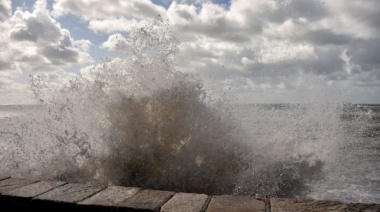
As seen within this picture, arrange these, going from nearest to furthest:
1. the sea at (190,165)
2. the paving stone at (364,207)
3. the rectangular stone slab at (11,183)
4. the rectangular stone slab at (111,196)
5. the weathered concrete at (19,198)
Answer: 1. the paving stone at (364,207)
2. the rectangular stone slab at (111,196)
3. the weathered concrete at (19,198)
4. the rectangular stone slab at (11,183)
5. the sea at (190,165)

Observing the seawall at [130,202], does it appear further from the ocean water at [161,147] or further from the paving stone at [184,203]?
the ocean water at [161,147]

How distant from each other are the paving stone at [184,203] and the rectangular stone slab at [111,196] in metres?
0.40

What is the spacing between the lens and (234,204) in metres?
2.51

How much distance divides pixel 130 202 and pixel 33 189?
1.03 meters

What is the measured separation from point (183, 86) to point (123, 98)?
3.79 ft

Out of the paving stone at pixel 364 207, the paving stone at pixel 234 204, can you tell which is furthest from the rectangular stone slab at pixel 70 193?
the paving stone at pixel 364 207

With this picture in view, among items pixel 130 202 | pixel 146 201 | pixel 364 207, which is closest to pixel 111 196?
pixel 130 202

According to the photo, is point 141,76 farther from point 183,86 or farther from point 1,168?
point 1,168

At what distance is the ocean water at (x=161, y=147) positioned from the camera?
486 centimetres

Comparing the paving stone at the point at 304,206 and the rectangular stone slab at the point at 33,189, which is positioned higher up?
the rectangular stone slab at the point at 33,189

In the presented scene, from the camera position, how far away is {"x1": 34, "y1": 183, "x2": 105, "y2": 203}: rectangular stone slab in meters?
2.62

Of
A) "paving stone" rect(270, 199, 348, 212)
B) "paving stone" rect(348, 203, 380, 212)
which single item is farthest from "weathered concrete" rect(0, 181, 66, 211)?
"paving stone" rect(348, 203, 380, 212)

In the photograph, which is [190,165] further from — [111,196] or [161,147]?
[111,196]

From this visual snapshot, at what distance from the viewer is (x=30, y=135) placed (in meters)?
5.61
